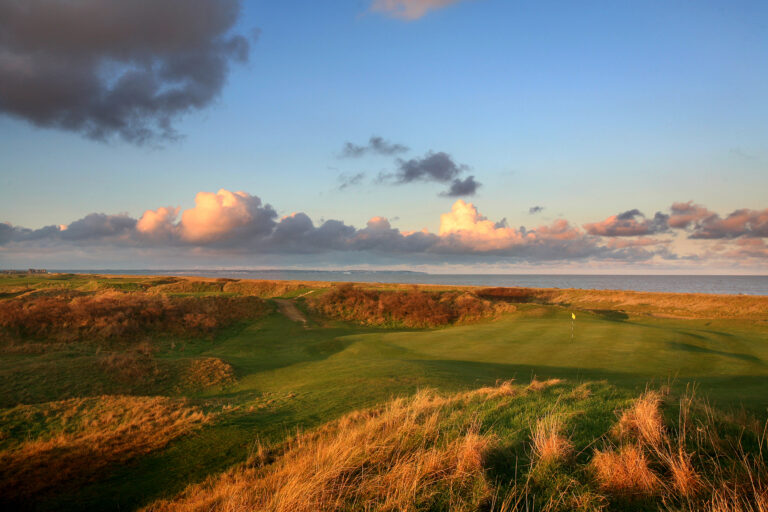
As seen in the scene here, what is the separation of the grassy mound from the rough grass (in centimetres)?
262

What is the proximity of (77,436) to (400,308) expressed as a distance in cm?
3529

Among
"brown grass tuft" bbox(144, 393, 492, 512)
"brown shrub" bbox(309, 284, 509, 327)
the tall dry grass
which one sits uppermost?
the tall dry grass

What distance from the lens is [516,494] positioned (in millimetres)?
5156

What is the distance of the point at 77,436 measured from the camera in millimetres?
9477

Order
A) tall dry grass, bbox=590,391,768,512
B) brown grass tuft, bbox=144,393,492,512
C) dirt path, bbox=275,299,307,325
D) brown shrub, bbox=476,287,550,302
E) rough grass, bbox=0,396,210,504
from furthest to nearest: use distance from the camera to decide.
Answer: brown shrub, bbox=476,287,550,302
dirt path, bbox=275,299,307,325
rough grass, bbox=0,396,210,504
brown grass tuft, bbox=144,393,492,512
tall dry grass, bbox=590,391,768,512

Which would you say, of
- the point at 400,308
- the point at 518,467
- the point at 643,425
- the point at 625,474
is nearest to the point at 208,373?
the point at 518,467

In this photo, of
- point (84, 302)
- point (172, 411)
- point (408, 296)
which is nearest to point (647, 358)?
point (172, 411)

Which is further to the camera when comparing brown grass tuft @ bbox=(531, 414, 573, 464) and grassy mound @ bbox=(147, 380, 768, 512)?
brown grass tuft @ bbox=(531, 414, 573, 464)

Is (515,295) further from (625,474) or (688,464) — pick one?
(625,474)

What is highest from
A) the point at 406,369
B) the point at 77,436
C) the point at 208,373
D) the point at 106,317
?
the point at 77,436

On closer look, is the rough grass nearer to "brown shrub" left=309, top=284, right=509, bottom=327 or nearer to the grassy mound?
the grassy mound

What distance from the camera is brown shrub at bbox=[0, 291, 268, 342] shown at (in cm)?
2853

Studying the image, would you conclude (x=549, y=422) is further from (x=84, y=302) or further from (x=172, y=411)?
(x=84, y=302)

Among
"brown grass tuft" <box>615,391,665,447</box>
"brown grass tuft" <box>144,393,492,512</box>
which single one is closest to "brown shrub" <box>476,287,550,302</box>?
"brown grass tuft" <box>615,391,665,447</box>
